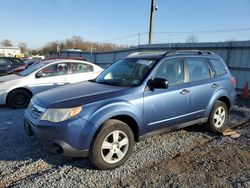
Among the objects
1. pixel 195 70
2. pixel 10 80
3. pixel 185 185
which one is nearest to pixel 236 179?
pixel 185 185

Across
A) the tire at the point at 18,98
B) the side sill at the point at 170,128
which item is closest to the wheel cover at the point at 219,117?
the side sill at the point at 170,128

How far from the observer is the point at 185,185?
3.09 m

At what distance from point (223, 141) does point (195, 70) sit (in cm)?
149

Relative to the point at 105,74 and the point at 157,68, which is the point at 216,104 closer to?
the point at 157,68

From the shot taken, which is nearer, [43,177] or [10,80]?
[43,177]

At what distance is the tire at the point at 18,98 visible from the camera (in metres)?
7.09

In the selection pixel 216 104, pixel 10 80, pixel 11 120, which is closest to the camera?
pixel 216 104

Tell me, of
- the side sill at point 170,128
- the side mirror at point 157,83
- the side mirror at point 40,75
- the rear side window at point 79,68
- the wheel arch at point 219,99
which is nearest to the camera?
the side mirror at point 157,83

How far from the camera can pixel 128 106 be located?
3.54 metres

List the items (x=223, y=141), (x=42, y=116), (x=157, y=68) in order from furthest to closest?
(x=223, y=141) → (x=157, y=68) → (x=42, y=116)

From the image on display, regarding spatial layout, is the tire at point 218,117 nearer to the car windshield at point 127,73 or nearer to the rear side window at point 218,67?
the rear side window at point 218,67

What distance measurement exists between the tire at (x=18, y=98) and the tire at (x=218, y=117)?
5324 millimetres

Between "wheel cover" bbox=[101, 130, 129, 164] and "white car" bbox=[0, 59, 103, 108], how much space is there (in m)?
4.73

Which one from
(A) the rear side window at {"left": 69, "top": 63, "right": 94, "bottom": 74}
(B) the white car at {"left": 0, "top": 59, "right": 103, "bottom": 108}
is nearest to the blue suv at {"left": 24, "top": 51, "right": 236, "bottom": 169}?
(B) the white car at {"left": 0, "top": 59, "right": 103, "bottom": 108}
